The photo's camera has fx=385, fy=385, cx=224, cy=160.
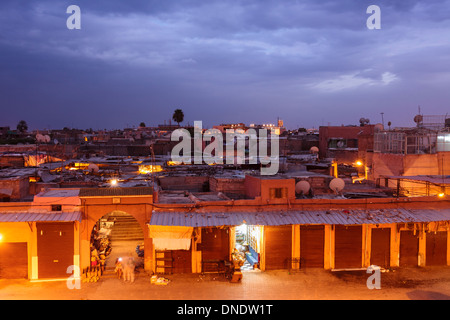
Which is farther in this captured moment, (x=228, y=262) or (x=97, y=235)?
(x=97, y=235)

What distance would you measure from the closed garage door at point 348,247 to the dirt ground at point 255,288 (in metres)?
0.65

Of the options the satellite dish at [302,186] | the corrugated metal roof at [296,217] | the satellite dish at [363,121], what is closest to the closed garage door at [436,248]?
the corrugated metal roof at [296,217]

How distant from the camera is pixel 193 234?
49.7 feet

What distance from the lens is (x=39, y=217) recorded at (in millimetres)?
14211

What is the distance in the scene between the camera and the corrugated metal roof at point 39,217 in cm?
1397

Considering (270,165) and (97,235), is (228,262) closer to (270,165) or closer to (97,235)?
(97,235)

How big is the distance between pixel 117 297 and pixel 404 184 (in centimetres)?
1594

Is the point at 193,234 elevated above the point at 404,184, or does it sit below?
below

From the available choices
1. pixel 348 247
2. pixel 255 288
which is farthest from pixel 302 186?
pixel 255 288

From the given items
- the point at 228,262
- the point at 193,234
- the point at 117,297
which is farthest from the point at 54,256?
the point at 228,262

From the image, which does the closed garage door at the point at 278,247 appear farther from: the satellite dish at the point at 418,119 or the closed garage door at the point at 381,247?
the satellite dish at the point at 418,119
